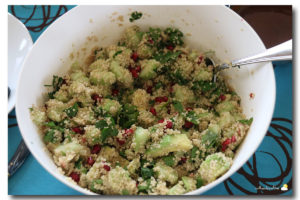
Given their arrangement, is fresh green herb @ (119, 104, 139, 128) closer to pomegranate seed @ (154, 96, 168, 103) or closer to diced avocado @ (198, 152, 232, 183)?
pomegranate seed @ (154, 96, 168, 103)

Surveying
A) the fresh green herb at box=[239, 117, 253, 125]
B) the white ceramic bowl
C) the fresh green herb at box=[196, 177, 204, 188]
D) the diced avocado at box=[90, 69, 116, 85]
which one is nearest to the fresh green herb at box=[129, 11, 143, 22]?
the white ceramic bowl

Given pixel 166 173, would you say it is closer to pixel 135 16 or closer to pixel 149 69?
pixel 149 69

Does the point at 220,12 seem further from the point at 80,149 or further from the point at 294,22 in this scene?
the point at 80,149

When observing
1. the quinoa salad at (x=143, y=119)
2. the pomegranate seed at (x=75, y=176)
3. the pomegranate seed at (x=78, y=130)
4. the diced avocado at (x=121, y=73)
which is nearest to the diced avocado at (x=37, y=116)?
the quinoa salad at (x=143, y=119)

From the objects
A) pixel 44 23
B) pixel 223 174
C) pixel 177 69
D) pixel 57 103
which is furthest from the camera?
pixel 44 23

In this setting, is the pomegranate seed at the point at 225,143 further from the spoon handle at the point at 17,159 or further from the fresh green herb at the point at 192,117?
the spoon handle at the point at 17,159

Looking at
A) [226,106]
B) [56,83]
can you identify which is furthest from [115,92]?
[226,106]

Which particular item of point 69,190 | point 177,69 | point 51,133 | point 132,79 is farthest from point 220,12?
point 69,190
